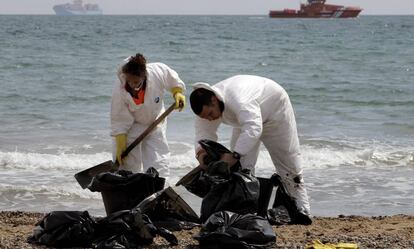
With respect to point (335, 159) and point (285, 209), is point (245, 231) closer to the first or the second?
point (285, 209)

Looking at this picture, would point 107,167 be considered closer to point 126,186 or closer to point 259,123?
point 126,186

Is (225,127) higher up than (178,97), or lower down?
lower down

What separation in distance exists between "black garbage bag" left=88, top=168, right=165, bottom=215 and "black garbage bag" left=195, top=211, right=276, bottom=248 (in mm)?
580

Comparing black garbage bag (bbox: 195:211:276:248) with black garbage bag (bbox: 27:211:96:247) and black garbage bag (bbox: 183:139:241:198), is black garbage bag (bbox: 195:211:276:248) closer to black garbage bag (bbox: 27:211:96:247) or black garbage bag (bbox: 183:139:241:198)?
black garbage bag (bbox: 183:139:241:198)

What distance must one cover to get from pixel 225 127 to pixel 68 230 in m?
7.96

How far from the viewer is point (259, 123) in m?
6.14

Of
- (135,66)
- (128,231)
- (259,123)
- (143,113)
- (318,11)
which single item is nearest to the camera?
(128,231)

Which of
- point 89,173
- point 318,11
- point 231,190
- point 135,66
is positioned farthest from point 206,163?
point 318,11

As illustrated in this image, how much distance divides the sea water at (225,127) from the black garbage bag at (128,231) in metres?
2.43

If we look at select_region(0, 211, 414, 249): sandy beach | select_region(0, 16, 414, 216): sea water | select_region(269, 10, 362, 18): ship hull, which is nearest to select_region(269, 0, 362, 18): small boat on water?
select_region(269, 10, 362, 18): ship hull

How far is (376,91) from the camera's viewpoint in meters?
19.5

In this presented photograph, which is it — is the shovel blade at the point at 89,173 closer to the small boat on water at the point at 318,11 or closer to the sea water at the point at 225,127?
the sea water at the point at 225,127

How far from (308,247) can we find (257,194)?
1.81ft

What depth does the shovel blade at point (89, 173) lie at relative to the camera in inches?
270
